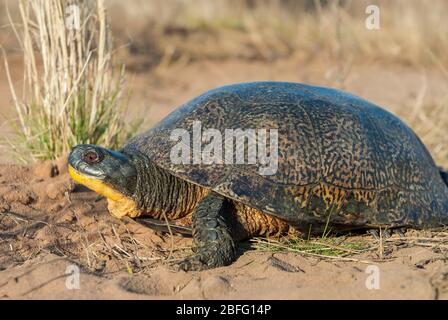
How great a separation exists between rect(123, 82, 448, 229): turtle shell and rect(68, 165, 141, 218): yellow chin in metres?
0.33

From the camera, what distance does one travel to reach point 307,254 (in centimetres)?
425

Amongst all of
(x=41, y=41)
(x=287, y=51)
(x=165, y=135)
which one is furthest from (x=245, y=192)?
(x=287, y=51)

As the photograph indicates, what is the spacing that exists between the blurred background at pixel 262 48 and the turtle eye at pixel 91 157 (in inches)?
237

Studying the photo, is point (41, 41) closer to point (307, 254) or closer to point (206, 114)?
point (206, 114)

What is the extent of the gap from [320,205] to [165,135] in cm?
113

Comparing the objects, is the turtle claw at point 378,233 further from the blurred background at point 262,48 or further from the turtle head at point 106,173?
the blurred background at point 262,48

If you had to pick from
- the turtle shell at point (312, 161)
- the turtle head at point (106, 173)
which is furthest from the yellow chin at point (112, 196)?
the turtle shell at point (312, 161)

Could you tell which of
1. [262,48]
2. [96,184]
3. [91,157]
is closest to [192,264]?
[96,184]

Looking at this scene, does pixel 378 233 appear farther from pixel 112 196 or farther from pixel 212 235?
pixel 112 196

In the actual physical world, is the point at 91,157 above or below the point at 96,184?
above

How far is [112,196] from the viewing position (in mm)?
4379

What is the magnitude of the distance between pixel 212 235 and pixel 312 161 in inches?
33.2

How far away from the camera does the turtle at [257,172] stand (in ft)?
14.0

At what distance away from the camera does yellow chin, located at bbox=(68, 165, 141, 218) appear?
4.29m
